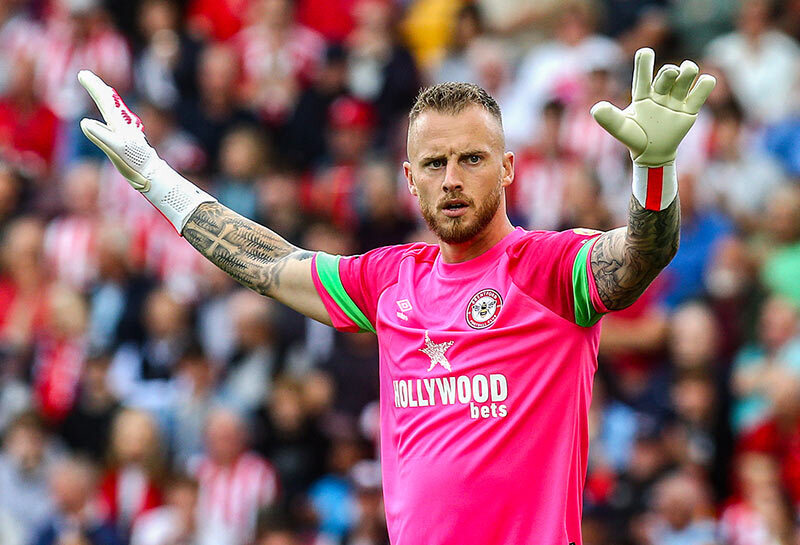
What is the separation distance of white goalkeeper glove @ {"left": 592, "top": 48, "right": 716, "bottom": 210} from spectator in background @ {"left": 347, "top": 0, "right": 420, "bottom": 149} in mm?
7921

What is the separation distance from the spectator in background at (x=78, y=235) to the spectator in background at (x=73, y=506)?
204 cm

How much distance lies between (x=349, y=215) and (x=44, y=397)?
296cm

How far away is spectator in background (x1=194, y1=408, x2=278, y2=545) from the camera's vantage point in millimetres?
9727

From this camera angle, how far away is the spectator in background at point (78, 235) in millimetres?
12078

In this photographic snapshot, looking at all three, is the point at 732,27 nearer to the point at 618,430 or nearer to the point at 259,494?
the point at 618,430

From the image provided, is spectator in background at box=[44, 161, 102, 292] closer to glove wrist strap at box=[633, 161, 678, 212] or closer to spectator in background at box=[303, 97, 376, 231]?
spectator in background at box=[303, 97, 376, 231]

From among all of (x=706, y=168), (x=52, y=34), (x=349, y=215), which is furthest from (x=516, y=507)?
(x=52, y=34)

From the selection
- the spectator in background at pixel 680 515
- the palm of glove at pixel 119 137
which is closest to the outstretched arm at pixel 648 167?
the palm of glove at pixel 119 137

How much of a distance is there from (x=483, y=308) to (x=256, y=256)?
1.15 metres

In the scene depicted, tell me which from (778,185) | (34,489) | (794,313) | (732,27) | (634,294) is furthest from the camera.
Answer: (732,27)

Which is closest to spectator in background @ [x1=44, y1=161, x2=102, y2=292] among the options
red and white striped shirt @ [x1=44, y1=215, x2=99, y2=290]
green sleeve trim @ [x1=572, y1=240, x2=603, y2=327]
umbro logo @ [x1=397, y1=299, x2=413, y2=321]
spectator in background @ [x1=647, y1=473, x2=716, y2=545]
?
red and white striped shirt @ [x1=44, y1=215, x2=99, y2=290]

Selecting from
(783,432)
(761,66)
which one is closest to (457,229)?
(783,432)

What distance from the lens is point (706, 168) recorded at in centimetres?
1016

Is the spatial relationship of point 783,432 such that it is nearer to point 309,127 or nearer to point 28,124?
point 309,127
